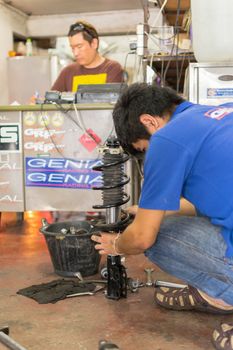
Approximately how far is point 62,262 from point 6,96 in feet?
13.6

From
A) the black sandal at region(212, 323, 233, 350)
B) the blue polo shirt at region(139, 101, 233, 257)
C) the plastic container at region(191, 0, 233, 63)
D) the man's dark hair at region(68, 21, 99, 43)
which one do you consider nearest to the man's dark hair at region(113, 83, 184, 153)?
the blue polo shirt at region(139, 101, 233, 257)

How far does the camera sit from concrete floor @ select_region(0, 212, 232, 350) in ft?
4.53

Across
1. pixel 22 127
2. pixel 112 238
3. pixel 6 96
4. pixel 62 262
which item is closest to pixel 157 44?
pixel 22 127

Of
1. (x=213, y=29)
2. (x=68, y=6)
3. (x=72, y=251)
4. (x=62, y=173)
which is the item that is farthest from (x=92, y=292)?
(x=68, y=6)

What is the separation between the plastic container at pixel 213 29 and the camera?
241 cm

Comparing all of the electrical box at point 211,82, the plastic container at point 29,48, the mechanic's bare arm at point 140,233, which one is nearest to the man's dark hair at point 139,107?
the mechanic's bare arm at point 140,233

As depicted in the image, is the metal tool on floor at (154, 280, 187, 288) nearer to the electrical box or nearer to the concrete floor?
the concrete floor

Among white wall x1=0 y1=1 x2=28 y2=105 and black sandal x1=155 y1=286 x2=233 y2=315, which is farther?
white wall x1=0 y1=1 x2=28 y2=105

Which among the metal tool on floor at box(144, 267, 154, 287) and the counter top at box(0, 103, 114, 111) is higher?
the counter top at box(0, 103, 114, 111)

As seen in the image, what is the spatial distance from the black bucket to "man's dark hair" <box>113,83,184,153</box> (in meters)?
0.75

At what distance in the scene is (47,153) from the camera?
2.73 m

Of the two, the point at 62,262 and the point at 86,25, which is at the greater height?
the point at 86,25

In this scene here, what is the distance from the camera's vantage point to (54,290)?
1815 mm

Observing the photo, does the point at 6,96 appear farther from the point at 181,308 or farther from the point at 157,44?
the point at 181,308
